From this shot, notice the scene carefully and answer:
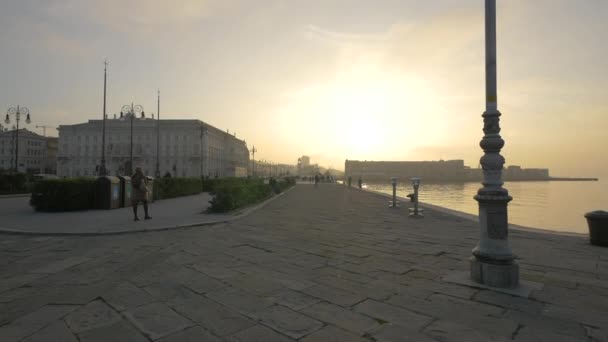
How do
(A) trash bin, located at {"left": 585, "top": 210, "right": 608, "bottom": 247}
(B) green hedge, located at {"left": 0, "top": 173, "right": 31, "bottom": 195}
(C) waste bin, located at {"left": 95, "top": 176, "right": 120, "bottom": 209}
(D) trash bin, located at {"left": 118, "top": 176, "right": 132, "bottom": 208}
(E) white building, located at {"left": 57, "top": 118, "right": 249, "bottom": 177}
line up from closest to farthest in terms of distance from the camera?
(A) trash bin, located at {"left": 585, "top": 210, "right": 608, "bottom": 247}
(C) waste bin, located at {"left": 95, "top": 176, "right": 120, "bottom": 209}
(D) trash bin, located at {"left": 118, "top": 176, "right": 132, "bottom": 208}
(B) green hedge, located at {"left": 0, "top": 173, "right": 31, "bottom": 195}
(E) white building, located at {"left": 57, "top": 118, "right": 249, "bottom": 177}

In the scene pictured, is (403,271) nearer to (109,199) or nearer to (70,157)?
(109,199)

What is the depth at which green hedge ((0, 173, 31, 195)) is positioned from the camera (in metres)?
22.5

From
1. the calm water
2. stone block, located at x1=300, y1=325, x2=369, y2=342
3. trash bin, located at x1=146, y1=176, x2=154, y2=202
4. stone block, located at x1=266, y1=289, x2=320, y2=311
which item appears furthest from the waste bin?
the calm water

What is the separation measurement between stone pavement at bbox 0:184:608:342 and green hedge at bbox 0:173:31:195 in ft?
69.9

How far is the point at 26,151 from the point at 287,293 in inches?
5267

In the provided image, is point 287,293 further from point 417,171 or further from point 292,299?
point 417,171

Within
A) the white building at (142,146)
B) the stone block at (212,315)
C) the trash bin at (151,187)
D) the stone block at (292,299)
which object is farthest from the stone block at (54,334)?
the white building at (142,146)

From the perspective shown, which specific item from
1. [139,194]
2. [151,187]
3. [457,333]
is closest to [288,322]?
[457,333]

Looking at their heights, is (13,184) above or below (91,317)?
above

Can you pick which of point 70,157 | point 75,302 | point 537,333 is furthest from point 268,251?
point 70,157

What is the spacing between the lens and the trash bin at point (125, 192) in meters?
13.9

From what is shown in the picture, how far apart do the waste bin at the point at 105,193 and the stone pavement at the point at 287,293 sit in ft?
20.3

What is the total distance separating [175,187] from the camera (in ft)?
68.4

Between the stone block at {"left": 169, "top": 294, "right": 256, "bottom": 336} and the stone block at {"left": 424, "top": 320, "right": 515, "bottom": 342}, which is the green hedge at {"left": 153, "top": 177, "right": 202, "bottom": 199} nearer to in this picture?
the stone block at {"left": 169, "top": 294, "right": 256, "bottom": 336}
